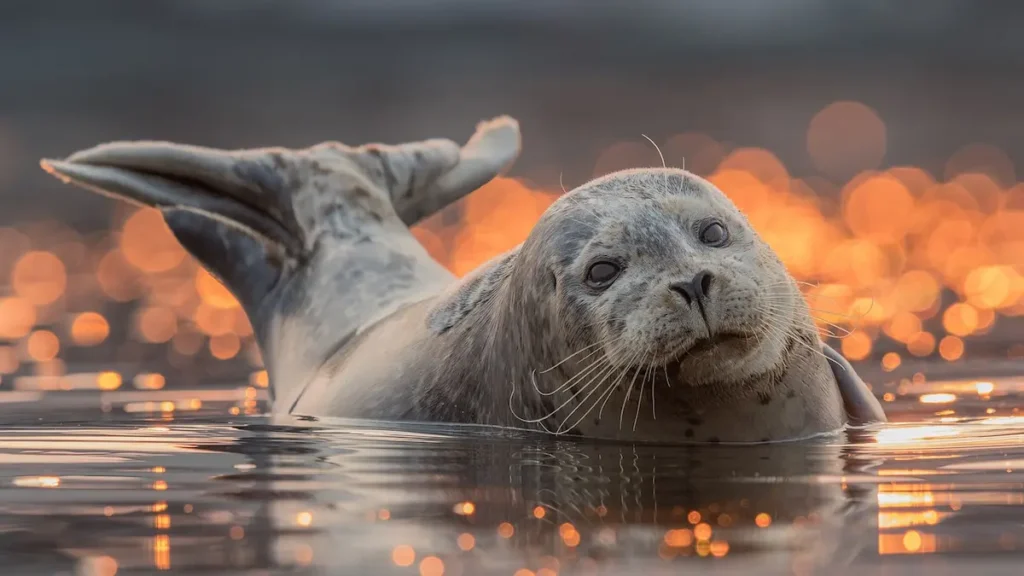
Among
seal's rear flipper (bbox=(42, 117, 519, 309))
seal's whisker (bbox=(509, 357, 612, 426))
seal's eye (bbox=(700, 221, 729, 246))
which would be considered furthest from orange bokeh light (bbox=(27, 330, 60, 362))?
seal's eye (bbox=(700, 221, 729, 246))

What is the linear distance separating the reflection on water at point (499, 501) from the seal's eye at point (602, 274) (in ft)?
1.78

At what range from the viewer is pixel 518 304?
24.1 feet

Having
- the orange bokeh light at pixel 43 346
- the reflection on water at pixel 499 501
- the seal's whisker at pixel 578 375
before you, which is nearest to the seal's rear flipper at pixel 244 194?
the orange bokeh light at pixel 43 346

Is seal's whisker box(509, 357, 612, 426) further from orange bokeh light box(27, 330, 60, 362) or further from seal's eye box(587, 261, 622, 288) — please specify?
orange bokeh light box(27, 330, 60, 362)

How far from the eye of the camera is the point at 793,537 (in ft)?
15.9

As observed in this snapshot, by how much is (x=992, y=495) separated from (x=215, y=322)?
987 centimetres

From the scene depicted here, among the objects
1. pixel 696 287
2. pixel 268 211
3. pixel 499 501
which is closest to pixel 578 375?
pixel 696 287

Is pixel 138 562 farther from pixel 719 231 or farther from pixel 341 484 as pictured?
pixel 719 231

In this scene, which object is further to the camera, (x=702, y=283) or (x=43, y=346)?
(x=43, y=346)

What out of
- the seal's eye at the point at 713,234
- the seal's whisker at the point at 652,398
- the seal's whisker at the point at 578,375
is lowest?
the seal's whisker at the point at 652,398

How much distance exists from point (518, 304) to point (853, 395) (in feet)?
4.15

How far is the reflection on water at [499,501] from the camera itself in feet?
15.4

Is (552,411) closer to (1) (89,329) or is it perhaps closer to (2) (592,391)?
(2) (592,391)

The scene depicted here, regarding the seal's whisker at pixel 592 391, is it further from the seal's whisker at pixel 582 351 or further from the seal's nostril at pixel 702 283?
the seal's nostril at pixel 702 283
